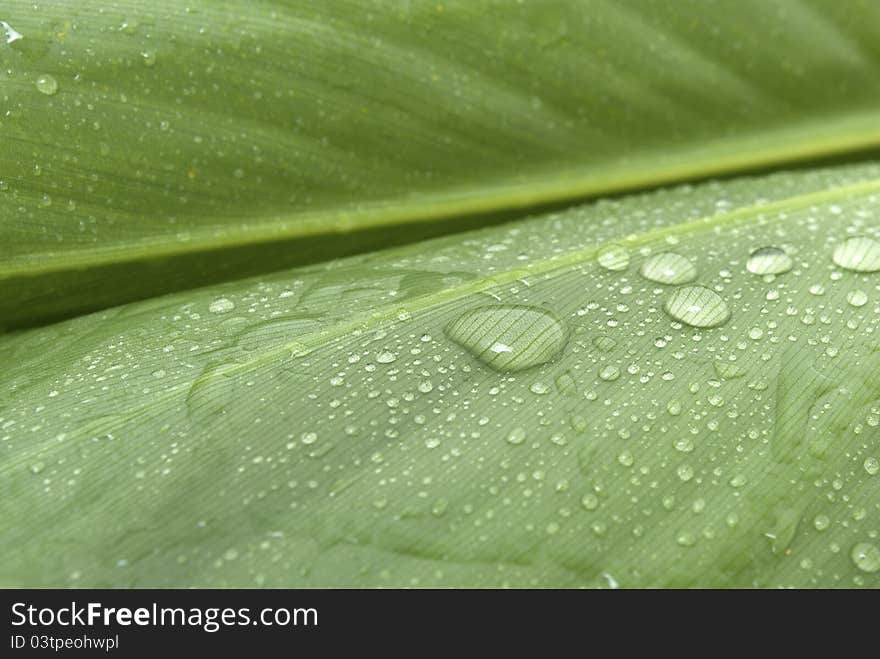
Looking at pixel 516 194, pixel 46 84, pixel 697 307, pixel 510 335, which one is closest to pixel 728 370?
pixel 697 307

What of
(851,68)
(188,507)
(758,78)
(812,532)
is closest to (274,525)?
(188,507)

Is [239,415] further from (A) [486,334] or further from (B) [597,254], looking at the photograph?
(B) [597,254]

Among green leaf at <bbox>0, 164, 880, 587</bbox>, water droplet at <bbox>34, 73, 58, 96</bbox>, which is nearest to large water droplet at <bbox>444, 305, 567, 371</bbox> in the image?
green leaf at <bbox>0, 164, 880, 587</bbox>

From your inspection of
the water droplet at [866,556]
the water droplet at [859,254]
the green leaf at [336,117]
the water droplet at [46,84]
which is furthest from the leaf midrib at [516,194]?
the water droplet at [866,556]

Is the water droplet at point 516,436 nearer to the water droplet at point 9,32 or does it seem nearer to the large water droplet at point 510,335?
the large water droplet at point 510,335

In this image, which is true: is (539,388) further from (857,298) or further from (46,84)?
(46,84)
